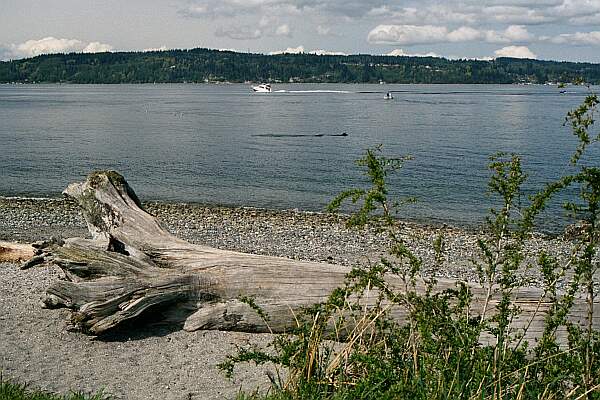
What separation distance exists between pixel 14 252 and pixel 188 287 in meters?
5.08

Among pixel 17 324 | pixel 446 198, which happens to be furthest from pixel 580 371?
pixel 446 198

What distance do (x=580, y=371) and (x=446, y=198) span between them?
67.9 ft

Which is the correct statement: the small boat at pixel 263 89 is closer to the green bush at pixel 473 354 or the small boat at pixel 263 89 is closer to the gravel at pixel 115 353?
the gravel at pixel 115 353

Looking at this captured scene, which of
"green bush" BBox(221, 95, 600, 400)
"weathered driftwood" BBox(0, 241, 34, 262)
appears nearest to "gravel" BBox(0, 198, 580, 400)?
"weathered driftwood" BBox(0, 241, 34, 262)

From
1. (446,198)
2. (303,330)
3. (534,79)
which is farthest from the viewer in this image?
(534,79)

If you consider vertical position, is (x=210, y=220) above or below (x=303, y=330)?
below

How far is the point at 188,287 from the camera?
906 centimetres

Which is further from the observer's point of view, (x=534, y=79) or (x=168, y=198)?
(x=534, y=79)

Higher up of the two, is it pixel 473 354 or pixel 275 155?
pixel 473 354

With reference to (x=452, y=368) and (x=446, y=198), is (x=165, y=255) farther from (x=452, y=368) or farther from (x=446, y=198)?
(x=446, y=198)

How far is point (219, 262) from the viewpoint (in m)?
9.23

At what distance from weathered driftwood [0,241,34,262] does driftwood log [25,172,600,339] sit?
11.1ft

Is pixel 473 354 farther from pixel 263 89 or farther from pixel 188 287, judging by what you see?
pixel 263 89

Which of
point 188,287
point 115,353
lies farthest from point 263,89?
point 115,353
